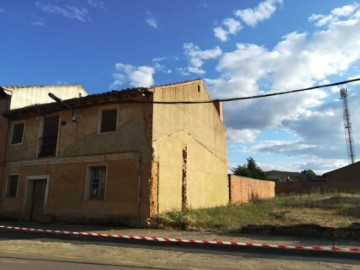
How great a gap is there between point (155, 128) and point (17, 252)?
285 inches

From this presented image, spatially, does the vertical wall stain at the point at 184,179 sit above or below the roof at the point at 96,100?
below

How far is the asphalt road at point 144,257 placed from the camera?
8.19 meters

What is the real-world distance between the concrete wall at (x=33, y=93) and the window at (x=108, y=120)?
6843 millimetres

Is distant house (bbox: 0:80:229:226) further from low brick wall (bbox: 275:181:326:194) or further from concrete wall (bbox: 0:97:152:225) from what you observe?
low brick wall (bbox: 275:181:326:194)

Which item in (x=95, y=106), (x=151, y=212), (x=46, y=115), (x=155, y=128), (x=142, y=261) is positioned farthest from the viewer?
(x=46, y=115)

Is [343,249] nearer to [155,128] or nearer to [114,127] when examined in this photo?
[155,128]

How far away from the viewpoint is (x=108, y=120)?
652 inches

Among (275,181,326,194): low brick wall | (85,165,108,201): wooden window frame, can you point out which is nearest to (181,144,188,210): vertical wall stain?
(85,165,108,201): wooden window frame

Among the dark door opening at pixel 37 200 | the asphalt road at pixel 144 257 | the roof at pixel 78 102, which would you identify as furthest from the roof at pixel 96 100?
the asphalt road at pixel 144 257

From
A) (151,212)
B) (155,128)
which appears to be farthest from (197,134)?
(151,212)

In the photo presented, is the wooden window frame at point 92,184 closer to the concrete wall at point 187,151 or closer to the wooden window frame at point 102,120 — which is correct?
the wooden window frame at point 102,120

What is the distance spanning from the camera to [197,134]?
19938 mm

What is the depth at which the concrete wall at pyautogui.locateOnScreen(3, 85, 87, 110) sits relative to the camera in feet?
67.4

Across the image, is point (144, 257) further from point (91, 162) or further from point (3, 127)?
point (3, 127)
